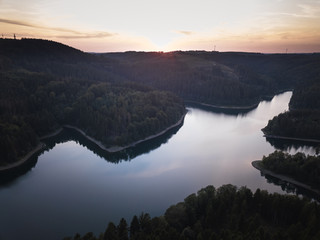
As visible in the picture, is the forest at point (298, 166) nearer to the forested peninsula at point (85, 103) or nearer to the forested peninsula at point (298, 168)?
the forested peninsula at point (298, 168)

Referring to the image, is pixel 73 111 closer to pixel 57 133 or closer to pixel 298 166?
pixel 57 133

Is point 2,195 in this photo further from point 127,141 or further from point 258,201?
point 258,201

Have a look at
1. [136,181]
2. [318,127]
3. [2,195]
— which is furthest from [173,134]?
[2,195]

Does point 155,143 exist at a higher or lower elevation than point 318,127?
lower

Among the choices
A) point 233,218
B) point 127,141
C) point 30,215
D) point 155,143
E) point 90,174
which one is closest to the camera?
point 233,218

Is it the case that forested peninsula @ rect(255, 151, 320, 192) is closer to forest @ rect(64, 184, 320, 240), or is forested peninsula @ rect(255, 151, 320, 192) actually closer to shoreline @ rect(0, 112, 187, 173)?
forest @ rect(64, 184, 320, 240)

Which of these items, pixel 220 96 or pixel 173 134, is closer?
pixel 173 134
